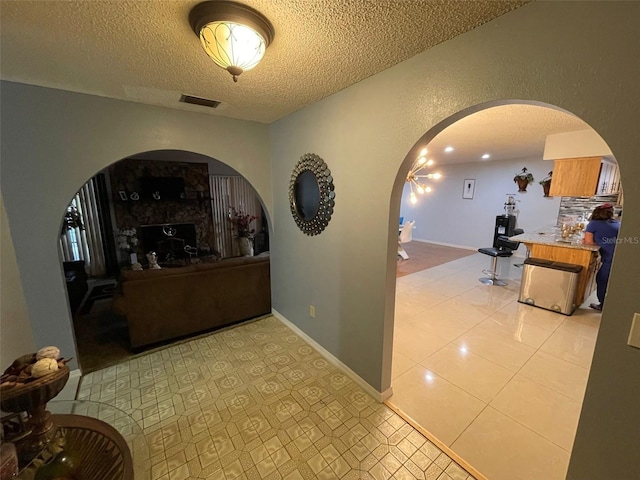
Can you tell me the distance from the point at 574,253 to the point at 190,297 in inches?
192

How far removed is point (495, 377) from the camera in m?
2.25

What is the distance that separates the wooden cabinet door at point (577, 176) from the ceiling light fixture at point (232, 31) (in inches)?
169

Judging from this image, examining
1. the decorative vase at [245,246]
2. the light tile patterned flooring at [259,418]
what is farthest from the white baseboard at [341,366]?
the decorative vase at [245,246]

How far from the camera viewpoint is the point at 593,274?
3.86 metres

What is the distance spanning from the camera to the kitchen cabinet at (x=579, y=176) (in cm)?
335

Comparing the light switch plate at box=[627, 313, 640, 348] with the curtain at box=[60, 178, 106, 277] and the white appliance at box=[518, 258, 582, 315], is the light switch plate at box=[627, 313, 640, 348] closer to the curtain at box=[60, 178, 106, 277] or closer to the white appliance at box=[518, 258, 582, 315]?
the white appliance at box=[518, 258, 582, 315]

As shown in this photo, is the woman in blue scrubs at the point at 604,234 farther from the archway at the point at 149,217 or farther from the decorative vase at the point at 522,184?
the archway at the point at 149,217

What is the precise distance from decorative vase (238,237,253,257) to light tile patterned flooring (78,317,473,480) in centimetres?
373

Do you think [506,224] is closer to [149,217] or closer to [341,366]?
[341,366]

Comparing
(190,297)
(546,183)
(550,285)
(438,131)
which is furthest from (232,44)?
(546,183)

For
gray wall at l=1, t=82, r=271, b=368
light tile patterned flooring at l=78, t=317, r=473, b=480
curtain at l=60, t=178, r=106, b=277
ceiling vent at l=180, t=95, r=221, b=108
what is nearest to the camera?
light tile patterned flooring at l=78, t=317, r=473, b=480

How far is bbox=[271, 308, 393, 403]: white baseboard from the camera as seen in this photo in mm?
2021

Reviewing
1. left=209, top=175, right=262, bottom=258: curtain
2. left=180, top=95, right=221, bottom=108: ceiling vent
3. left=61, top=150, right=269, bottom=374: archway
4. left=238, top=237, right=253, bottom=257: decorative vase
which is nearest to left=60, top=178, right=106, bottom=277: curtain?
left=61, top=150, right=269, bottom=374: archway

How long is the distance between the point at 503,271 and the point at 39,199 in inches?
270
